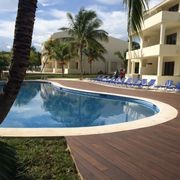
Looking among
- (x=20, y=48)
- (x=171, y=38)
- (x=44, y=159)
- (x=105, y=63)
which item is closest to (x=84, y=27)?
(x=171, y=38)

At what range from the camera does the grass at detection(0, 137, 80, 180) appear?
4321 millimetres

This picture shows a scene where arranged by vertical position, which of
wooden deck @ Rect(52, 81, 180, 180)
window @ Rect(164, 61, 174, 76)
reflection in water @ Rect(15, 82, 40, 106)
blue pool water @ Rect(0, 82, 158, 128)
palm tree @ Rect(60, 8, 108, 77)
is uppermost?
palm tree @ Rect(60, 8, 108, 77)

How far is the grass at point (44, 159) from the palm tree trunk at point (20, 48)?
1534 mm

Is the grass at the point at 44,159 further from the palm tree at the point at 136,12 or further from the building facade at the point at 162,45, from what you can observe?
the building facade at the point at 162,45

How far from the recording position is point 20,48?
2965 mm

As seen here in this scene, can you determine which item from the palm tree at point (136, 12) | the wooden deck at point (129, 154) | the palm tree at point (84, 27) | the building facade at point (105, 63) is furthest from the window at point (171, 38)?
the building facade at point (105, 63)

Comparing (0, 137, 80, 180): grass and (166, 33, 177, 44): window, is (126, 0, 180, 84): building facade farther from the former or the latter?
(0, 137, 80, 180): grass

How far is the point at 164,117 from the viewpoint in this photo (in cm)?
940

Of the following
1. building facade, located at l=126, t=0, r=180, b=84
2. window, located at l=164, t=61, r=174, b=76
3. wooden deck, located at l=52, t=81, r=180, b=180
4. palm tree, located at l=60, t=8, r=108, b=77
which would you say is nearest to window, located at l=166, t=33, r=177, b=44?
building facade, located at l=126, t=0, r=180, b=84

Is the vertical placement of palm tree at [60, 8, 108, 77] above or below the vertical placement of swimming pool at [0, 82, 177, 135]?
above

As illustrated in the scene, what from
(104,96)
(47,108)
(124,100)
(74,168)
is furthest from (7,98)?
(104,96)

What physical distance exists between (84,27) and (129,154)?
31.0 metres

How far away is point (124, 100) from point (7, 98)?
1379 centimetres

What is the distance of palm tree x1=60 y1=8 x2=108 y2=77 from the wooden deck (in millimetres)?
28050
